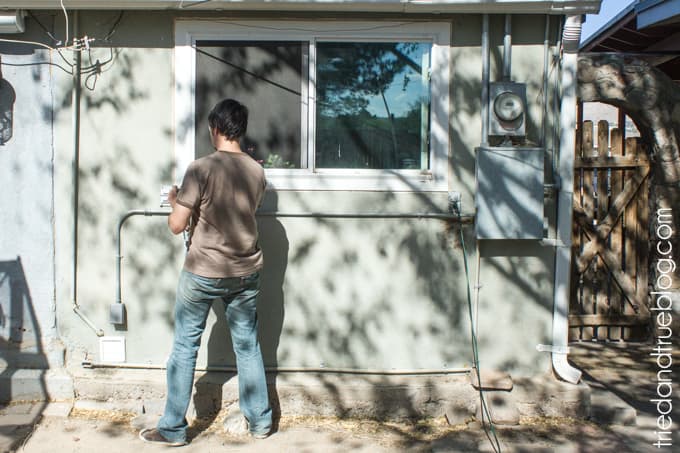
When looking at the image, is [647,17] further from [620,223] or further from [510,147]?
Answer: [510,147]

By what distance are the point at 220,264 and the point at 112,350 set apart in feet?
4.20

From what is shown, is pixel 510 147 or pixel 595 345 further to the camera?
pixel 595 345

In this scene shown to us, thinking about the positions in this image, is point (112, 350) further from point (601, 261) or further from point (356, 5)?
point (601, 261)

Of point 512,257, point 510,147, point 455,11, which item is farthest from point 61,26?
point 512,257

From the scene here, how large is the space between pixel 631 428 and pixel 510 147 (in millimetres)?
2065

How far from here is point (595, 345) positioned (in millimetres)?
6438

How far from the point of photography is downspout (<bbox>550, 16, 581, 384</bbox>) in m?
4.59

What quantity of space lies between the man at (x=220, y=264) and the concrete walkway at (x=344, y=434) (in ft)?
0.64

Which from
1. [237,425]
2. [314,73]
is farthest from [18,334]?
[314,73]

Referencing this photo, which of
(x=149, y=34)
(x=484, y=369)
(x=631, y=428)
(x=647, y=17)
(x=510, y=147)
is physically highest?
(x=647, y=17)

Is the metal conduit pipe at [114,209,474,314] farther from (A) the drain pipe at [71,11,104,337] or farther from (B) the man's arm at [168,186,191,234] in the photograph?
(B) the man's arm at [168,186,191,234]

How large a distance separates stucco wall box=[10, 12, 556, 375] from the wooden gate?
2.07 metres

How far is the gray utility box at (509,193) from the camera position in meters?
4.46

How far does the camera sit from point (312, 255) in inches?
182
